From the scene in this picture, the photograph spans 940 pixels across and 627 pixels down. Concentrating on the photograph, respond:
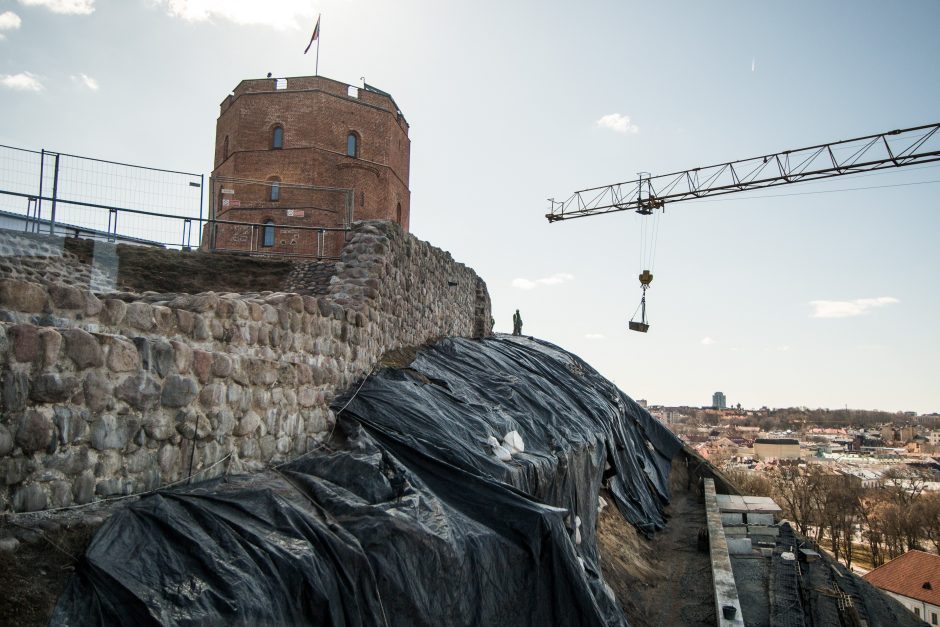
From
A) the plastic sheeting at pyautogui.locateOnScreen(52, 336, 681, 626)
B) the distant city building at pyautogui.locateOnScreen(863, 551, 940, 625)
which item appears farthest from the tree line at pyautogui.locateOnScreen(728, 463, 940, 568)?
the plastic sheeting at pyautogui.locateOnScreen(52, 336, 681, 626)

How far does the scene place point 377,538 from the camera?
432 centimetres

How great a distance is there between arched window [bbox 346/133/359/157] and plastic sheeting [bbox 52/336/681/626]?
22171mm

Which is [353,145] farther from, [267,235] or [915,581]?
[915,581]

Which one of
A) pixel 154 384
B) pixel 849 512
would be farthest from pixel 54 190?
pixel 849 512

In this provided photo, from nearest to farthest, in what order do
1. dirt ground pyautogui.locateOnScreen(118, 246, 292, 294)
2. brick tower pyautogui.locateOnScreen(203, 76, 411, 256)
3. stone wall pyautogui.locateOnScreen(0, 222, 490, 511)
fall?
stone wall pyautogui.locateOnScreen(0, 222, 490, 511)
dirt ground pyautogui.locateOnScreen(118, 246, 292, 294)
brick tower pyautogui.locateOnScreen(203, 76, 411, 256)

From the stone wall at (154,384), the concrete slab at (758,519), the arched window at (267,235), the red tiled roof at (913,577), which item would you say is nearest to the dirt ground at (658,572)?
the concrete slab at (758,519)

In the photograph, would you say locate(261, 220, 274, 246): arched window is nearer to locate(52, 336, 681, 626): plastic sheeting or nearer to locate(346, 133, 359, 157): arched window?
locate(346, 133, 359, 157): arched window

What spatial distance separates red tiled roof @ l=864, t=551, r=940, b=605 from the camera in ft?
139

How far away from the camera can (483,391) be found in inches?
366

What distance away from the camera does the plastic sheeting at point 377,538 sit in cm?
325

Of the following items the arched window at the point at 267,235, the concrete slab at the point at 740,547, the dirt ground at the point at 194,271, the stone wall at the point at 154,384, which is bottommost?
the concrete slab at the point at 740,547

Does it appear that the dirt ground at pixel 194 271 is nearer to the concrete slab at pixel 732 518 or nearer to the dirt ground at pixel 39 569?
the dirt ground at pixel 39 569

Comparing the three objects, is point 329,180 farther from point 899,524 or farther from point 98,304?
point 899,524

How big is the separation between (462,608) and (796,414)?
201 meters
